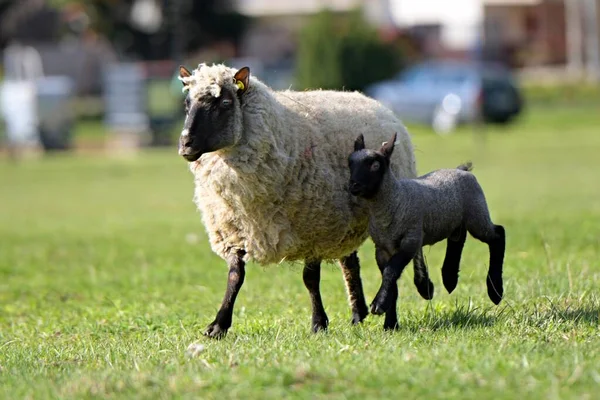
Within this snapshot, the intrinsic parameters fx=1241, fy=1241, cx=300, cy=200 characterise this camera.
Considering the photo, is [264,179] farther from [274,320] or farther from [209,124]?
[274,320]

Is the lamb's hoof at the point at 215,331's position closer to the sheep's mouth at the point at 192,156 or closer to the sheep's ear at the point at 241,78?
the sheep's mouth at the point at 192,156

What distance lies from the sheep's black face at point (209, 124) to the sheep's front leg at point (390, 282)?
4.21 feet

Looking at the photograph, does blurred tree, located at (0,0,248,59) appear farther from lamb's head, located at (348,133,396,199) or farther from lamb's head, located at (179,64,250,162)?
lamb's head, located at (348,133,396,199)

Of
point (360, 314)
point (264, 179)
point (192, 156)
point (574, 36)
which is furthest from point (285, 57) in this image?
point (192, 156)

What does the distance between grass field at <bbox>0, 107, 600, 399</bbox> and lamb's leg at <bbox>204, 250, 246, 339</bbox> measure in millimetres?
105

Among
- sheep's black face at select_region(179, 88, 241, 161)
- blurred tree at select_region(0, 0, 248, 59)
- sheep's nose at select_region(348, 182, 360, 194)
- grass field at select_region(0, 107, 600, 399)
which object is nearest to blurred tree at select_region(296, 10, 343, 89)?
blurred tree at select_region(0, 0, 248, 59)

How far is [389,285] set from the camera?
7.32m

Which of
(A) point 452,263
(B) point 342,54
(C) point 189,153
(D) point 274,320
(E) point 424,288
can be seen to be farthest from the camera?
(B) point 342,54

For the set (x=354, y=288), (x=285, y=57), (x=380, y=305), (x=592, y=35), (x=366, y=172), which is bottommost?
(x=354, y=288)

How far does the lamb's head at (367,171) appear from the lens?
7.45m

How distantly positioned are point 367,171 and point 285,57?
180ft

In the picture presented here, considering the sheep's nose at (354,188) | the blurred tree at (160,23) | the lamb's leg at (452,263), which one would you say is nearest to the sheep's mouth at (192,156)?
the sheep's nose at (354,188)

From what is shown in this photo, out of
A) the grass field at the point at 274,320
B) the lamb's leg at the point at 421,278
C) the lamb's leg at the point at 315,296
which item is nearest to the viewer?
the grass field at the point at 274,320

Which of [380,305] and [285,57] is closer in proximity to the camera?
[380,305]
